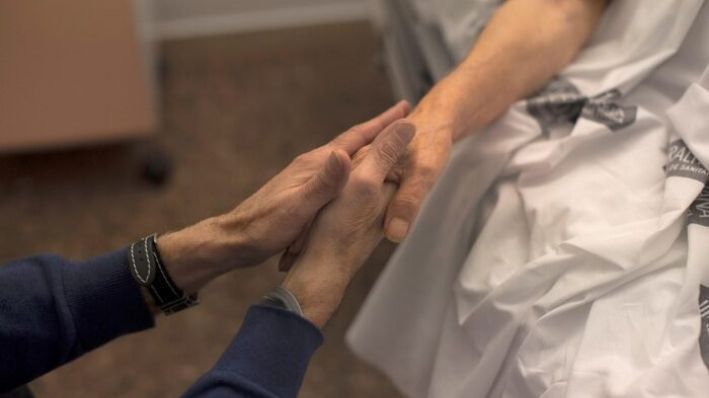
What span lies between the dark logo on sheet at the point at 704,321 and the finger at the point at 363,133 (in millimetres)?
366

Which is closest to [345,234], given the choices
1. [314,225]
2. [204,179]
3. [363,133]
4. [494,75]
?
[314,225]

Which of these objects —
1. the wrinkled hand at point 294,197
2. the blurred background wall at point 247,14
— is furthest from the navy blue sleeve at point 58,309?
the blurred background wall at point 247,14

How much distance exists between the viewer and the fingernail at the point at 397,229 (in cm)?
78

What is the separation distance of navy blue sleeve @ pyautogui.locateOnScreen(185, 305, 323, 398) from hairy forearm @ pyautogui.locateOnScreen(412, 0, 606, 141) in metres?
0.29

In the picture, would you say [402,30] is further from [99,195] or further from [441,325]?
[99,195]

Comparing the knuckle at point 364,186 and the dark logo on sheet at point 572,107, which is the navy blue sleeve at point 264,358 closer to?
the knuckle at point 364,186

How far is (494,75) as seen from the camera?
0.89 meters

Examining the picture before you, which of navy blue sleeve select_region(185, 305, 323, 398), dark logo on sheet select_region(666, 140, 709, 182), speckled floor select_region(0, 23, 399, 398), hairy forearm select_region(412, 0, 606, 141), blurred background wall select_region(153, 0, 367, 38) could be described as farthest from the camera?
blurred background wall select_region(153, 0, 367, 38)

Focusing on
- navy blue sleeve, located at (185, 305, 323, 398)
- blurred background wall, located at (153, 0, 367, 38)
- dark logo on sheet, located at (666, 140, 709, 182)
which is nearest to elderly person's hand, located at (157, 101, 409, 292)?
navy blue sleeve, located at (185, 305, 323, 398)

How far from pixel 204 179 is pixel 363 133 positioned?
895mm

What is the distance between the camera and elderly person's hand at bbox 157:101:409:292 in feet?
2.55

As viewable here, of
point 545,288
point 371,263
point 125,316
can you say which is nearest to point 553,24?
point 545,288

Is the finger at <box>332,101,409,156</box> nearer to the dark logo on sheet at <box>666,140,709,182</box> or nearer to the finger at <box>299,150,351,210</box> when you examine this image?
the finger at <box>299,150,351,210</box>

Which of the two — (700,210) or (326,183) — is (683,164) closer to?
(700,210)
